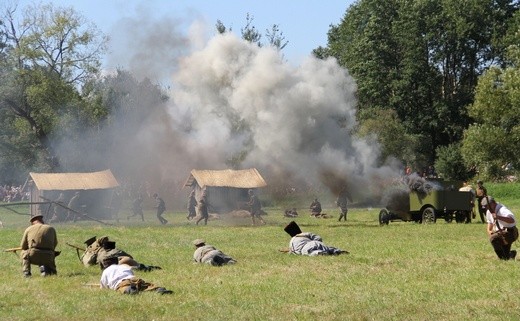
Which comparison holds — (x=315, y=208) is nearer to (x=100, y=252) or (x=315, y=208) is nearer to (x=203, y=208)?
(x=203, y=208)

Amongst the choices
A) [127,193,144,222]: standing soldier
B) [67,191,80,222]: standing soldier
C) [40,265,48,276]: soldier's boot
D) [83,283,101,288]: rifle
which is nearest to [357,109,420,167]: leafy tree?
[127,193,144,222]: standing soldier

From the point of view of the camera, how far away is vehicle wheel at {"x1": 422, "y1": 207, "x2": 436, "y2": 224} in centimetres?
4222

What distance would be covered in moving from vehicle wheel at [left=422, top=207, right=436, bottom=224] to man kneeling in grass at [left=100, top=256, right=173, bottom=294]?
2382 centimetres

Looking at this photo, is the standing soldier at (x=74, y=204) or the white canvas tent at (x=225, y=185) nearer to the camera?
the white canvas tent at (x=225, y=185)

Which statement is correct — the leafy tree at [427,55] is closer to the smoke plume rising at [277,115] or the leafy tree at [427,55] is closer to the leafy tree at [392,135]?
the leafy tree at [392,135]

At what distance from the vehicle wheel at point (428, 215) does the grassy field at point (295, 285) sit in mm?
7892

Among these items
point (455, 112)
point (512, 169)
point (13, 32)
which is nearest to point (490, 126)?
point (512, 169)

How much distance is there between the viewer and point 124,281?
1912 centimetres

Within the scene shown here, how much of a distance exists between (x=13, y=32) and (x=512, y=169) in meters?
36.4

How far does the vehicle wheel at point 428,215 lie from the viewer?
42219 millimetres

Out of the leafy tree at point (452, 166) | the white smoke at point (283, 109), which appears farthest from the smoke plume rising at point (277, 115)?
the leafy tree at point (452, 166)

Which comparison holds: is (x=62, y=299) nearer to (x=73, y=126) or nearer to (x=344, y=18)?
(x=73, y=126)

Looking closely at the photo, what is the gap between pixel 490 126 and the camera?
2484 inches

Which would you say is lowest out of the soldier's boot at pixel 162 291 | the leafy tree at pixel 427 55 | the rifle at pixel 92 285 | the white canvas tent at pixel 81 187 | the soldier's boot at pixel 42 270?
the rifle at pixel 92 285
